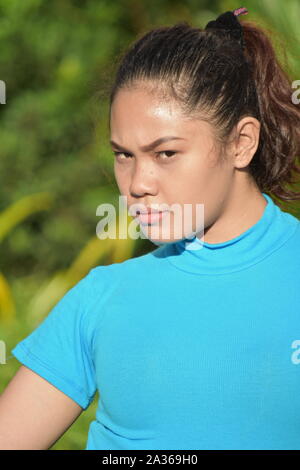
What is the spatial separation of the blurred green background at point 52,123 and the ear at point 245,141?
2.86 m

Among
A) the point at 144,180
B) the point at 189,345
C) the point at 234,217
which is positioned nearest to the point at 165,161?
the point at 144,180

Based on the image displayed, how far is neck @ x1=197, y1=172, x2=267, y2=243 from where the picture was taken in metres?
1.69

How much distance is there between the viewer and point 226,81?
5.49 feet

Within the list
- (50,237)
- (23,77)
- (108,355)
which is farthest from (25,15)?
(108,355)

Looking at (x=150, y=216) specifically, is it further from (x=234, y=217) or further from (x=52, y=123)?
(x=52, y=123)

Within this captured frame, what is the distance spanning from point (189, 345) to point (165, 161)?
371mm

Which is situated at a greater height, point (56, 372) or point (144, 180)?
point (144, 180)

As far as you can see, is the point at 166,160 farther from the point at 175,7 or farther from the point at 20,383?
the point at 175,7

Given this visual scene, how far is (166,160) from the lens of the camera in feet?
5.20

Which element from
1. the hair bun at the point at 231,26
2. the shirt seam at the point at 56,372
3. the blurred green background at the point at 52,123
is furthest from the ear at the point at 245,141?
the blurred green background at the point at 52,123

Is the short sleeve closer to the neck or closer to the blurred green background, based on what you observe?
the neck

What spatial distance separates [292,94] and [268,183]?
214 mm

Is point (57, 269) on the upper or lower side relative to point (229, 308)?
lower

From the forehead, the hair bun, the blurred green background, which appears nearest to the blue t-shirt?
the forehead
